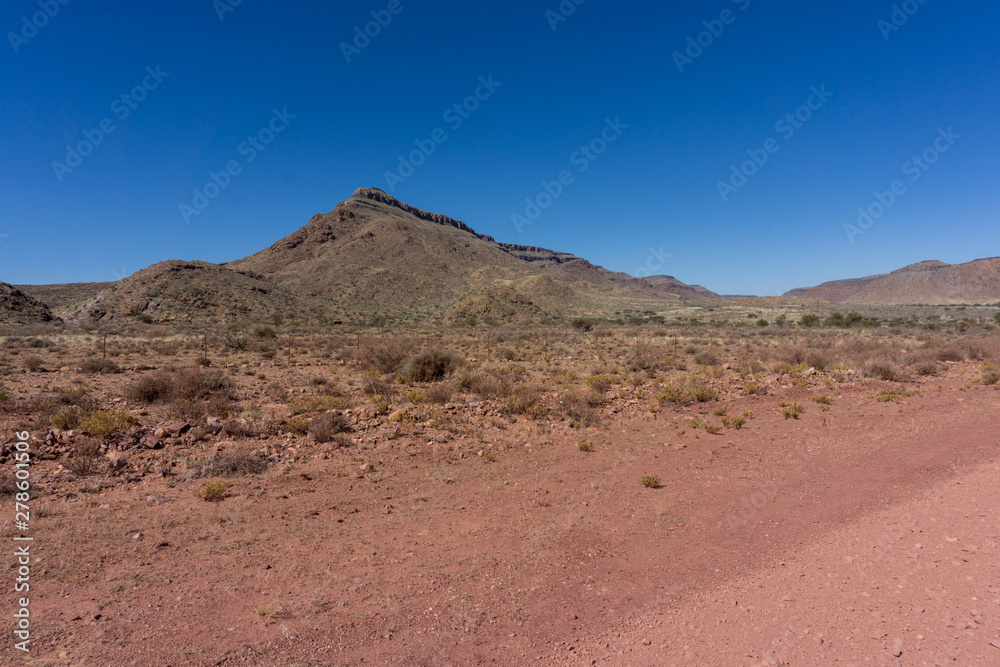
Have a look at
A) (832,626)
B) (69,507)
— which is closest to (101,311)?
(69,507)

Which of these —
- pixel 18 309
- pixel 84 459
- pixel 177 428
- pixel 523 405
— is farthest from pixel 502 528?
pixel 18 309

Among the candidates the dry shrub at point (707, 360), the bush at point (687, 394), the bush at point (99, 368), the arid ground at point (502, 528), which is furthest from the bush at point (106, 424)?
the dry shrub at point (707, 360)

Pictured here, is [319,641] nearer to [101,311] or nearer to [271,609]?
[271,609]

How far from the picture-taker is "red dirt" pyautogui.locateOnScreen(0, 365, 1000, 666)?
344 centimetres

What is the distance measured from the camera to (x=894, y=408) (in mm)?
11461

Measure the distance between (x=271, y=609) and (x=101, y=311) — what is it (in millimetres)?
61317

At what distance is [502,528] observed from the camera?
18.0 feet

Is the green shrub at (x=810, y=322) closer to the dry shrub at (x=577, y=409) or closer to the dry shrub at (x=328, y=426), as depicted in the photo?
the dry shrub at (x=577, y=409)

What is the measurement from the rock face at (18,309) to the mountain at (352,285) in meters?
3.44

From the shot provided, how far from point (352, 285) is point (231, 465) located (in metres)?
78.0

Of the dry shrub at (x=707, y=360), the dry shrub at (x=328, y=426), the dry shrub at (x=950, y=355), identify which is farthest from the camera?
the dry shrub at (x=950, y=355)

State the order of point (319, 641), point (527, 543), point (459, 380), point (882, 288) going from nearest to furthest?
point (319, 641), point (527, 543), point (459, 380), point (882, 288)

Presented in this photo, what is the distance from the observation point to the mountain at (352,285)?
51.5m

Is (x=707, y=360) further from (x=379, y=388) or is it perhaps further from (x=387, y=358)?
(x=379, y=388)
